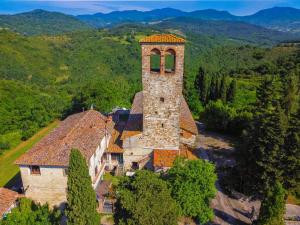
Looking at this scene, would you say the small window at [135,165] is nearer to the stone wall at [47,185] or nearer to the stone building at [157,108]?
the stone building at [157,108]

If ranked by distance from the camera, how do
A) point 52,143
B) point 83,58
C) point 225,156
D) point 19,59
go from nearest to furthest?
point 52,143, point 225,156, point 19,59, point 83,58

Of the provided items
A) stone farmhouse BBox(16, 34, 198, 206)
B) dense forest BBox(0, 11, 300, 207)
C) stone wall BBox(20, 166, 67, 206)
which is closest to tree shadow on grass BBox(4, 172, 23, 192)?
stone wall BBox(20, 166, 67, 206)

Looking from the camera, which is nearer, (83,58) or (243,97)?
(243,97)

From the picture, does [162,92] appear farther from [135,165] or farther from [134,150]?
[135,165]

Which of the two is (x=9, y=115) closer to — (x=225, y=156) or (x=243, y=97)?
(x=225, y=156)

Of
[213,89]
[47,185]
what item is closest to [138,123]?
[47,185]

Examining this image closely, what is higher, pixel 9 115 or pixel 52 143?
pixel 52 143

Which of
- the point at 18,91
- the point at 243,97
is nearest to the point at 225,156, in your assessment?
the point at 243,97
